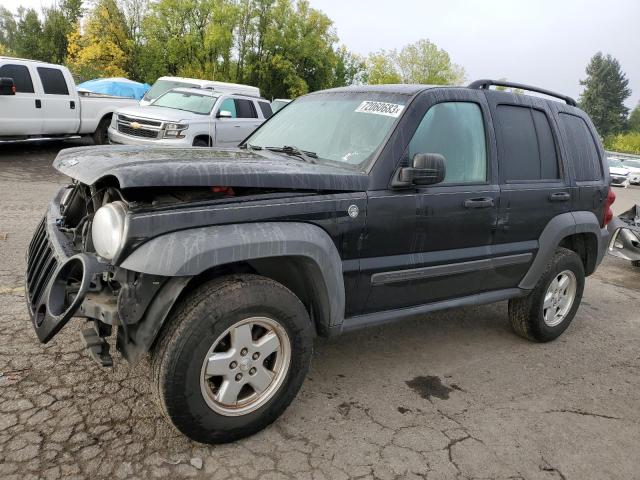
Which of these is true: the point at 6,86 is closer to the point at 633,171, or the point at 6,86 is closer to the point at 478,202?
the point at 478,202

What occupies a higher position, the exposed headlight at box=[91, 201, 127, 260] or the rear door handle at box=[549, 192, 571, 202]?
the rear door handle at box=[549, 192, 571, 202]

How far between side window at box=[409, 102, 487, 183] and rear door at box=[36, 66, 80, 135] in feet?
33.8

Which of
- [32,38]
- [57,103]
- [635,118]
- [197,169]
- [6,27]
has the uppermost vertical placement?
[6,27]

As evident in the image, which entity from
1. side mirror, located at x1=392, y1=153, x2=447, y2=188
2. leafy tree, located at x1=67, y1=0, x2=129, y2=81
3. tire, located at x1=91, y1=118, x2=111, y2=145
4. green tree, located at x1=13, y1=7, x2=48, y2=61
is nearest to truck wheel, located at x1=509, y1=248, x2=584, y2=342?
side mirror, located at x1=392, y1=153, x2=447, y2=188

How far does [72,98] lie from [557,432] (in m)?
11.9

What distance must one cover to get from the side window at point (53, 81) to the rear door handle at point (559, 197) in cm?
1075

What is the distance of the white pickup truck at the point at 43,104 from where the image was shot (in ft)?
34.8

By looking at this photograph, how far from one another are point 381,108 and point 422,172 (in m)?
0.63

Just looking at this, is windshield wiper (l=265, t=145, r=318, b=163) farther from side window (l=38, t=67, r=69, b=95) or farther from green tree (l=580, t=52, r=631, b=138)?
green tree (l=580, t=52, r=631, b=138)

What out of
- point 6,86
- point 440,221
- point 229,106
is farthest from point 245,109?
point 440,221

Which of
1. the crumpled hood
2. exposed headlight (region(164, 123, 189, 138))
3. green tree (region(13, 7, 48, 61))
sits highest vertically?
green tree (region(13, 7, 48, 61))

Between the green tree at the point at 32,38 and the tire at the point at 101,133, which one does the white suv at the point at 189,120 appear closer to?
the tire at the point at 101,133

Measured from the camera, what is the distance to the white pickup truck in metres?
10.6

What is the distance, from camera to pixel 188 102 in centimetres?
1188
